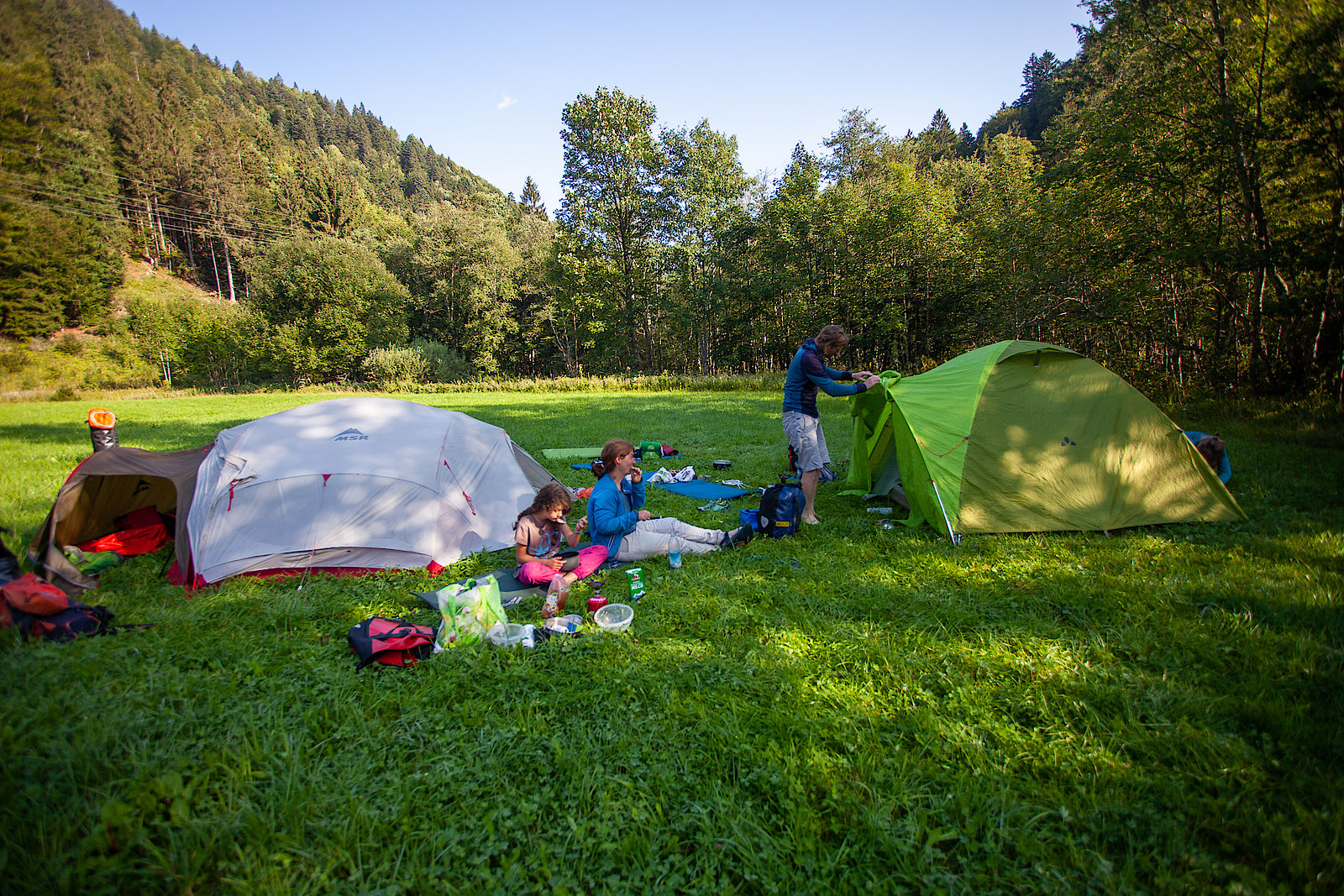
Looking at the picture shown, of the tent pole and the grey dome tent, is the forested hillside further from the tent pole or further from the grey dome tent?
the tent pole

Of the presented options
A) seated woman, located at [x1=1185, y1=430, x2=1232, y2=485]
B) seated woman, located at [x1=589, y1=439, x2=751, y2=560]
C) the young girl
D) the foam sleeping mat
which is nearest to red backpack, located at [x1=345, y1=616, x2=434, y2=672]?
the young girl

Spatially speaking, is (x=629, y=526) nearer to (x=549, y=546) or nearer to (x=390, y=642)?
(x=549, y=546)

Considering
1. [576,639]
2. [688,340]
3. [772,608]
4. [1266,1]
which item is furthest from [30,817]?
[688,340]

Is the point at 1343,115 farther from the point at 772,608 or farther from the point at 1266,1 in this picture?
the point at 772,608

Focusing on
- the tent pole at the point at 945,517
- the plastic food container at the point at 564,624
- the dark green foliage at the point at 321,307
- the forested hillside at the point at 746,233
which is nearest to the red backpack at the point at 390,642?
the plastic food container at the point at 564,624

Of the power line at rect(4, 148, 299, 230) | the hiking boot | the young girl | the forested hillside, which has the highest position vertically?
the power line at rect(4, 148, 299, 230)

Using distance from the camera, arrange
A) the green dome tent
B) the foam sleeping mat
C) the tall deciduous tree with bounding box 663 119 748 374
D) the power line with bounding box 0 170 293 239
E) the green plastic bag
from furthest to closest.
Result: 1. the power line with bounding box 0 170 293 239
2. the tall deciduous tree with bounding box 663 119 748 374
3. the foam sleeping mat
4. the green dome tent
5. the green plastic bag

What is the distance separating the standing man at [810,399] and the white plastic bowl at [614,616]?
2.70m

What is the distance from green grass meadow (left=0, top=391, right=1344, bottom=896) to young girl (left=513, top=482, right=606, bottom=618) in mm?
627

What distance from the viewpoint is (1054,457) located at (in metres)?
5.28

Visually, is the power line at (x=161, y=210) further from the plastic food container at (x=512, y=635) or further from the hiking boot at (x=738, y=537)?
the plastic food container at (x=512, y=635)

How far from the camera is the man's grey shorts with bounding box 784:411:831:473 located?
5.85 m

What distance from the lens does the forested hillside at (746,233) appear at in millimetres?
10109

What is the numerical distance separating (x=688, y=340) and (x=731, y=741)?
35573 mm
